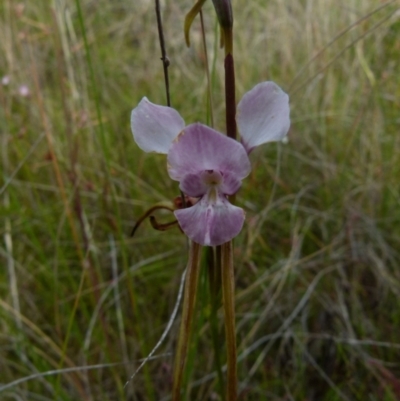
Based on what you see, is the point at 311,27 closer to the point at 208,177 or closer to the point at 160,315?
the point at 160,315

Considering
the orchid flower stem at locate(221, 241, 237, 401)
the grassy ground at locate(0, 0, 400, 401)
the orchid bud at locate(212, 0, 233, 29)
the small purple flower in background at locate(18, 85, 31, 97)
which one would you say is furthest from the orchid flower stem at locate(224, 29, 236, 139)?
the small purple flower in background at locate(18, 85, 31, 97)

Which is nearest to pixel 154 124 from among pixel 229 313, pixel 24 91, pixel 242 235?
pixel 229 313

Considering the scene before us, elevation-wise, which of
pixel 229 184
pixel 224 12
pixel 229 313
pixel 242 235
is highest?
pixel 224 12

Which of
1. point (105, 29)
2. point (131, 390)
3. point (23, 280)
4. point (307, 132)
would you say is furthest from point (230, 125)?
point (105, 29)

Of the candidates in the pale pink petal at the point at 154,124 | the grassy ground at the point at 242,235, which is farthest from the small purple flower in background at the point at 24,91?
the pale pink petal at the point at 154,124

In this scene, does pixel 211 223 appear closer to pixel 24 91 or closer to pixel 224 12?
pixel 224 12

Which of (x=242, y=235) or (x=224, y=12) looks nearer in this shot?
(x=224, y=12)
